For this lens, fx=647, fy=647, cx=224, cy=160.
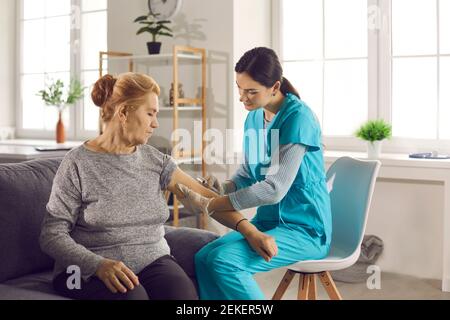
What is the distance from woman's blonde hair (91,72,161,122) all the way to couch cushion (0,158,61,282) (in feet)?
1.43

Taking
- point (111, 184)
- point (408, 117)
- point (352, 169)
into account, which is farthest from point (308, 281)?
point (408, 117)

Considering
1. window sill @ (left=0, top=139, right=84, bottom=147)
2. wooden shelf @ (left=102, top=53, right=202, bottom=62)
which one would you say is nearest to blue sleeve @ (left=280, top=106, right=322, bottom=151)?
wooden shelf @ (left=102, top=53, right=202, bottom=62)

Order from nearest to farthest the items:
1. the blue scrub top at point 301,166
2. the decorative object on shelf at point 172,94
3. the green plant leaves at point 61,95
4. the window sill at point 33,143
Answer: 1. the blue scrub top at point 301,166
2. the decorative object on shelf at point 172,94
3. the window sill at point 33,143
4. the green plant leaves at point 61,95

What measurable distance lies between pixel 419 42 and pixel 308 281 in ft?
6.58

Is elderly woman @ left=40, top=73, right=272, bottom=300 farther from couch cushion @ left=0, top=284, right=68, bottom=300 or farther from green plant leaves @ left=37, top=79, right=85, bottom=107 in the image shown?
green plant leaves @ left=37, top=79, right=85, bottom=107

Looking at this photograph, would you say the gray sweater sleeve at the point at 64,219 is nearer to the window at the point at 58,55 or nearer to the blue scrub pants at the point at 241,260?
the blue scrub pants at the point at 241,260

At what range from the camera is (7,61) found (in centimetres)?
569

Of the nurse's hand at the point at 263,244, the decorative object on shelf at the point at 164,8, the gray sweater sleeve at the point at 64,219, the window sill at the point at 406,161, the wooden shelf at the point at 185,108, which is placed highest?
the decorative object on shelf at the point at 164,8

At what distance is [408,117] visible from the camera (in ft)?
12.7

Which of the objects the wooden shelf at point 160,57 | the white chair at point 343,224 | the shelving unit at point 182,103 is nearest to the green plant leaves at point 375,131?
the white chair at point 343,224

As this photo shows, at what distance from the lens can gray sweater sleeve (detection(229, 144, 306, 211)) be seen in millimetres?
1954

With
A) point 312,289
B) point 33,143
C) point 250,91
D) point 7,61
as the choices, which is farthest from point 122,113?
point 7,61

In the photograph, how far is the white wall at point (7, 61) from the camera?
5629 mm

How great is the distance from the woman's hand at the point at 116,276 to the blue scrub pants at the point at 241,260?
34 centimetres
